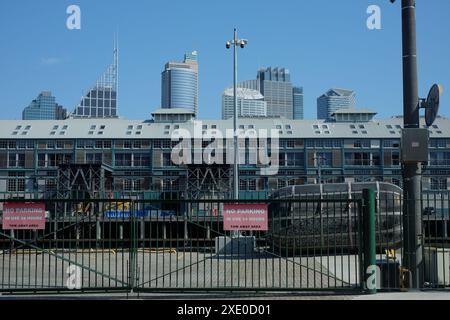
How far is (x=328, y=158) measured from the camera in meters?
82.1

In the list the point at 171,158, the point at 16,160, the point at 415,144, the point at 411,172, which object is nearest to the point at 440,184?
the point at 171,158

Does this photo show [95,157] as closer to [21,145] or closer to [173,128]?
[21,145]

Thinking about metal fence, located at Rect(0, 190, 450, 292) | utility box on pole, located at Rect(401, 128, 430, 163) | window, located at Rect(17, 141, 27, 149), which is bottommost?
metal fence, located at Rect(0, 190, 450, 292)

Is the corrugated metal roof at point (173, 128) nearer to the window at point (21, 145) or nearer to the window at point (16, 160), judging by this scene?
the window at point (21, 145)

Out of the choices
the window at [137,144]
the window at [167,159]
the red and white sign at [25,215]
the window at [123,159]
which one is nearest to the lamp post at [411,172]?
the red and white sign at [25,215]

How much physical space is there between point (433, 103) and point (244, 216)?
518 cm

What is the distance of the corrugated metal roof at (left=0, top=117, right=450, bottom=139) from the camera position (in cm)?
8344

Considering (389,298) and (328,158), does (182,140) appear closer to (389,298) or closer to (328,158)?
(328,158)

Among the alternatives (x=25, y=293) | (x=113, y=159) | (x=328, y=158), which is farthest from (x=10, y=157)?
(x=25, y=293)

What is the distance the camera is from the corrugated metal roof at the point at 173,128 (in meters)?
83.4

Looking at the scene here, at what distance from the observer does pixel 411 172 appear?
13.6 metres

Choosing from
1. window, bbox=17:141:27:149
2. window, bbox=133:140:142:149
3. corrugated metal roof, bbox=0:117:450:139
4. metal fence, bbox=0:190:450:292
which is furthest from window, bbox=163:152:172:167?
metal fence, bbox=0:190:450:292

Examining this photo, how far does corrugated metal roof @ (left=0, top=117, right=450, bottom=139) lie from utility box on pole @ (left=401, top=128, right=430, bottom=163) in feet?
227

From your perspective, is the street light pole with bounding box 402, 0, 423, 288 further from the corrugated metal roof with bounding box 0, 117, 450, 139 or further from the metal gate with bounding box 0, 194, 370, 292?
the corrugated metal roof with bounding box 0, 117, 450, 139
